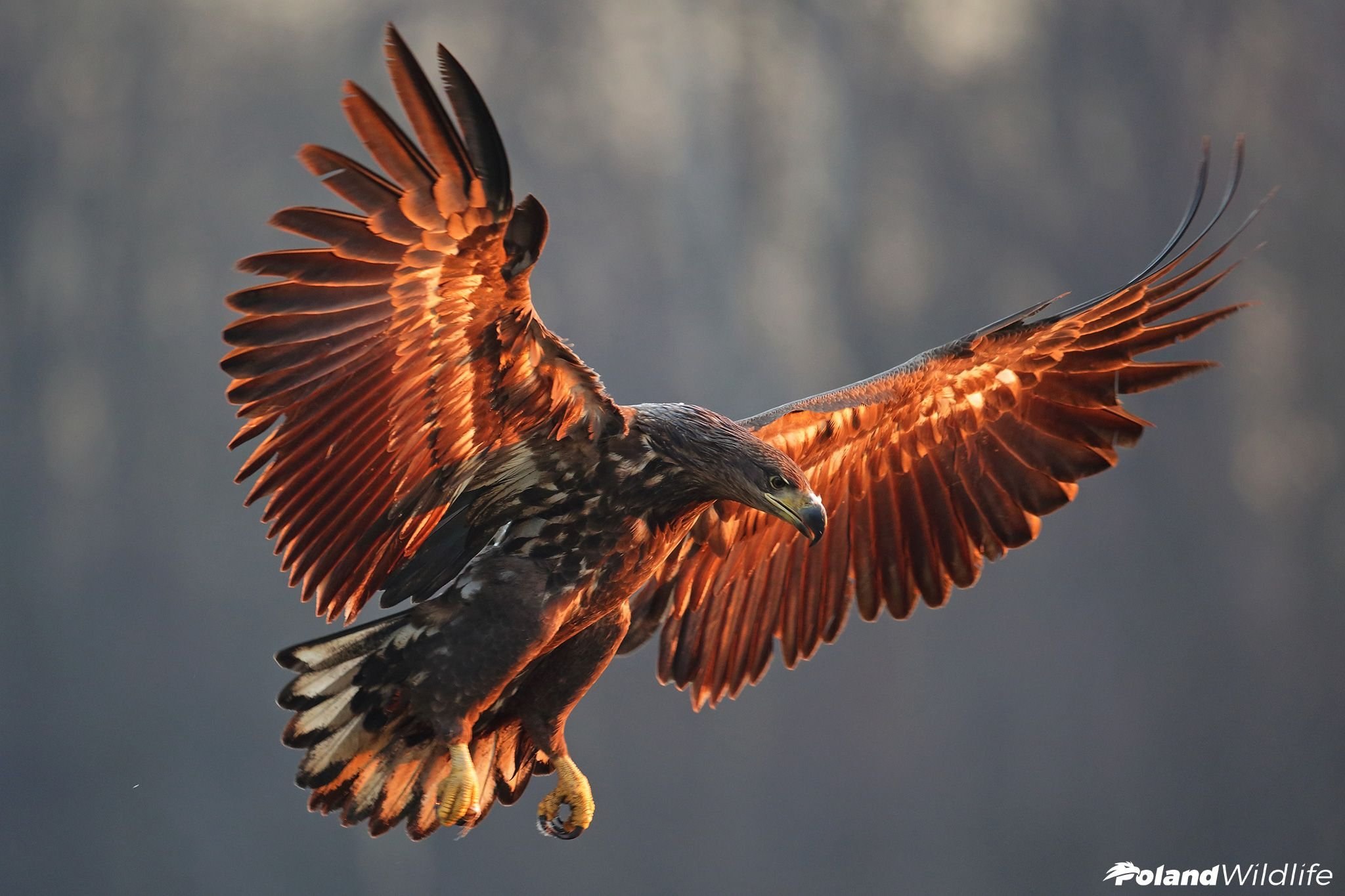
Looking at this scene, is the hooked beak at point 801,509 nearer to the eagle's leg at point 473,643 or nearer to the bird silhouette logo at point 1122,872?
the eagle's leg at point 473,643

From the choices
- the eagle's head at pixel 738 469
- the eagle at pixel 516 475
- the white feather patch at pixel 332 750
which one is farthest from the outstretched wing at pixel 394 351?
the white feather patch at pixel 332 750

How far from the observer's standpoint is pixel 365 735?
2484 mm

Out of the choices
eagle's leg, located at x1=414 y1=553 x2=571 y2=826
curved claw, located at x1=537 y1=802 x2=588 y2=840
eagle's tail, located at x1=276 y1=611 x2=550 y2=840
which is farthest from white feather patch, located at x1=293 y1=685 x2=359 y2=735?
curved claw, located at x1=537 y1=802 x2=588 y2=840

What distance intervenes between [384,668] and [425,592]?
18 cm

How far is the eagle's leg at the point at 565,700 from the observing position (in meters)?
2.63

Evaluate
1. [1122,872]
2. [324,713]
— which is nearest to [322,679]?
[324,713]

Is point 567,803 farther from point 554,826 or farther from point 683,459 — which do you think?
point 683,459

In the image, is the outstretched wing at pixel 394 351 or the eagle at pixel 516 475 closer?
the outstretched wing at pixel 394 351

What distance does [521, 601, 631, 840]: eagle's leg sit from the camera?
2635 millimetres

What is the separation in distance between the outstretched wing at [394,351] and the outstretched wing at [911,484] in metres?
0.82

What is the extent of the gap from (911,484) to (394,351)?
1.51 meters

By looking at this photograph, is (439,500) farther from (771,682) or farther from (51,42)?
(51,42)

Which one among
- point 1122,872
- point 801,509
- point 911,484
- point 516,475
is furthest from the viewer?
point 1122,872

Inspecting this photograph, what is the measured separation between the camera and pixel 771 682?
5.06 m
